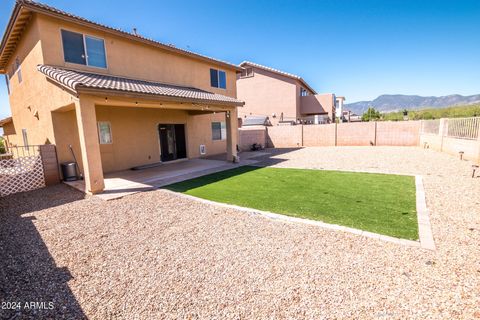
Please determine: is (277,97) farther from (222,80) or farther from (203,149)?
(203,149)

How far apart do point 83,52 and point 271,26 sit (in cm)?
1262

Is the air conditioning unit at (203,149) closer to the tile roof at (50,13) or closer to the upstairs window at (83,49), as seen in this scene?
the tile roof at (50,13)

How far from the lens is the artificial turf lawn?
4.85 m

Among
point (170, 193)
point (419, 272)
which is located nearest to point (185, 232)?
point (170, 193)

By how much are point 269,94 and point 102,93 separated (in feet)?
72.7

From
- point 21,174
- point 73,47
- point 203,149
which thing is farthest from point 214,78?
point 21,174

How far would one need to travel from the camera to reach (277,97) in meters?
26.5

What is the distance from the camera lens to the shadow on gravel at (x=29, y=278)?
8.80ft

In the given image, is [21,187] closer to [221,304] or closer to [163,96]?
[163,96]

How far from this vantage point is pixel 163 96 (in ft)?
28.5

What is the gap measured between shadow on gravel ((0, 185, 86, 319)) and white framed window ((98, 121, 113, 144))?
18.1 ft

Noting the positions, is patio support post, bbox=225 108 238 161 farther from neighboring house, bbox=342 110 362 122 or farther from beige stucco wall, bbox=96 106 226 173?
neighboring house, bbox=342 110 362 122

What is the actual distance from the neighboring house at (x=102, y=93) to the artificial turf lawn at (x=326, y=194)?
3.46 meters

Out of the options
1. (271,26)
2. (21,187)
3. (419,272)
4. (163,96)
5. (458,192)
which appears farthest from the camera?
(271,26)
